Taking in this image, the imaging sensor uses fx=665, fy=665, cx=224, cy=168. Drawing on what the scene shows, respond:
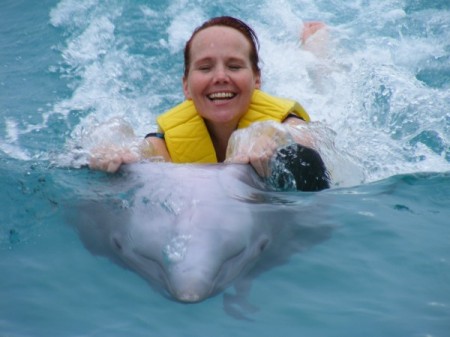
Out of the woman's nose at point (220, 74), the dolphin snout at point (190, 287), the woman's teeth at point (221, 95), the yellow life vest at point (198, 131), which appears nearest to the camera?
the dolphin snout at point (190, 287)

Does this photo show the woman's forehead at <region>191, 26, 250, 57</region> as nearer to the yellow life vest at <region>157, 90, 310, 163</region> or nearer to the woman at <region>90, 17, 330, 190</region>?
the woman at <region>90, 17, 330, 190</region>

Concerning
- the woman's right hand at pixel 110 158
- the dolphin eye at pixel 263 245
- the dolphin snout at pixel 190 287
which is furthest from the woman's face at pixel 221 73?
the dolphin snout at pixel 190 287

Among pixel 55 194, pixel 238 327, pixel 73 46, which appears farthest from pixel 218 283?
pixel 73 46

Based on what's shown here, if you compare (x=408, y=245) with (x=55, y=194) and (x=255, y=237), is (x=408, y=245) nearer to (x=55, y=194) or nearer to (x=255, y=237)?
(x=255, y=237)

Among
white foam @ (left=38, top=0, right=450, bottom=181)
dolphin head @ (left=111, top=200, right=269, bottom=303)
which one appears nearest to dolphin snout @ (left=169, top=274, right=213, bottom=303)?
dolphin head @ (left=111, top=200, right=269, bottom=303)

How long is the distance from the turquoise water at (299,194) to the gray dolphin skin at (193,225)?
89mm

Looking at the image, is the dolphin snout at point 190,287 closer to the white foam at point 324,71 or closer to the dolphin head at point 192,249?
the dolphin head at point 192,249

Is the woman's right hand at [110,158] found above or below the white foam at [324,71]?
below

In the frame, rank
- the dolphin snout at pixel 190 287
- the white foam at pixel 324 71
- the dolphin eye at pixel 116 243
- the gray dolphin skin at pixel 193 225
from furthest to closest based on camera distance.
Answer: the white foam at pixel 324 71 → the dolphin eye at pixel 116 243 → the gray dolphin skin at pixel 193 225 → the dolphin snout at pixel 190 287

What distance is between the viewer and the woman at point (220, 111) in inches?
173

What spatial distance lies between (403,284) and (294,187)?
3.70 feet

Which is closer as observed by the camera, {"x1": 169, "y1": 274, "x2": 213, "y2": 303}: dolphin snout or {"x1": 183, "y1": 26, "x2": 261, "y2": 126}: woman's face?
{"x1": 169, "y1": 274, "x2": 213, "y2": 303}: dolphin snout

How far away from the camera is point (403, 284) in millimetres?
3438

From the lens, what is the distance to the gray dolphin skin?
327 centimetres
